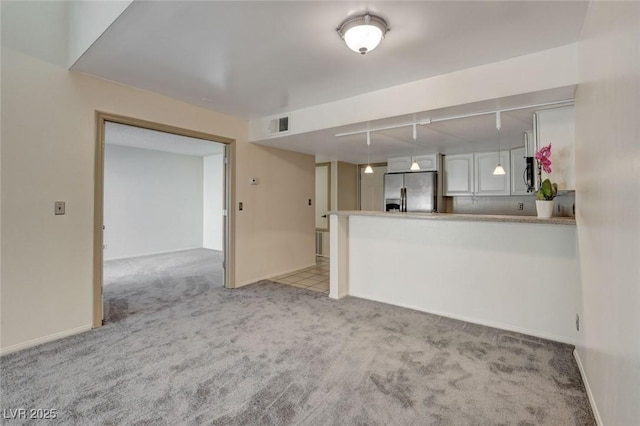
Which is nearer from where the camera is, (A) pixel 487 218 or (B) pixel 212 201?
(A) pixel 487 218

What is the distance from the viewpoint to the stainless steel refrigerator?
5297 millimetres

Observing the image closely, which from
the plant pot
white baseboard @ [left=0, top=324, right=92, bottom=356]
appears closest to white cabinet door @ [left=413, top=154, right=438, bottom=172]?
the plant pot

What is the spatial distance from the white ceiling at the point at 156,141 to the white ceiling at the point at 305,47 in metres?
1.97

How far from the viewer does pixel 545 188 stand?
2.53m

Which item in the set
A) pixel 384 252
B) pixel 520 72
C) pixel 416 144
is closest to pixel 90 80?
pixel 384 252

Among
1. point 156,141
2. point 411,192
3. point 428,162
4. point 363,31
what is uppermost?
point 156,141

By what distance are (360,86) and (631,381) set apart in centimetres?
277

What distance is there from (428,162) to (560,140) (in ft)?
9.40

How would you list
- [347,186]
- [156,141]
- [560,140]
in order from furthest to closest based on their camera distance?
[347,186] < [156,141] < [560,140]

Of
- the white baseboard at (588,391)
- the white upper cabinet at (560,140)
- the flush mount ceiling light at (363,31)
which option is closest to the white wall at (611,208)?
the white baseboard at (588,391)

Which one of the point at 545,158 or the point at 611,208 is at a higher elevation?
the point at 545,158

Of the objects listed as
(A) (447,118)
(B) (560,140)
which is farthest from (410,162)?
(B) (560,140)

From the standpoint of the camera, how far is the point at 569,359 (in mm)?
2307

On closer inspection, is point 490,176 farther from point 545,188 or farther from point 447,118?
point 545,188
